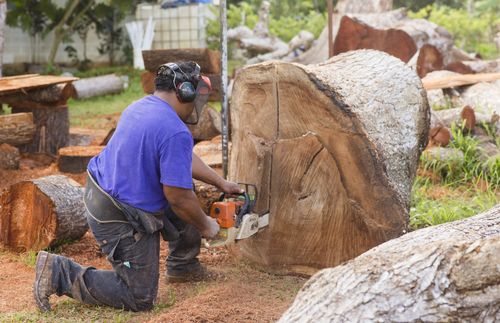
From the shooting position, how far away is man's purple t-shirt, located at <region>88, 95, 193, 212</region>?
4.16m

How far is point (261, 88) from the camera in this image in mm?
5039

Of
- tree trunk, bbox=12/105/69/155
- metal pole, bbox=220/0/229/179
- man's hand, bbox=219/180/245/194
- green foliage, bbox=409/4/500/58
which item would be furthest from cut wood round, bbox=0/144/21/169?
green foliage, bbox=409/4/500/58

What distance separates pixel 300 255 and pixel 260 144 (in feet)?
2.60

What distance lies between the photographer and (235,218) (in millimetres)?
4625

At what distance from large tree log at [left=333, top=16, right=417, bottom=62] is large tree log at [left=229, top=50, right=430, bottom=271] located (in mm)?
6552

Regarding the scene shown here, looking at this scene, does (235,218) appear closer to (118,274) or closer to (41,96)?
(118,274)

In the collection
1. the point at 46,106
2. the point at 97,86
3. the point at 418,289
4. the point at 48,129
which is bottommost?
the point at 97,86

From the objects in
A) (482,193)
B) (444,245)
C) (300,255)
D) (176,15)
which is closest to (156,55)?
(482,193)

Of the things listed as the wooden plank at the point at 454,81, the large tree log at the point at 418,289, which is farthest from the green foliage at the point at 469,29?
the large tree log at the point at 418,289

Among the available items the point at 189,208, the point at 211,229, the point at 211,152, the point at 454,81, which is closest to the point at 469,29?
the point at 454,81

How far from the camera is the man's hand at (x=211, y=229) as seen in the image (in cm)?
444

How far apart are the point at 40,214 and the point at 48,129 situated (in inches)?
150

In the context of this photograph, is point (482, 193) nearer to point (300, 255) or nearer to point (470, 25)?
point (300, 255)

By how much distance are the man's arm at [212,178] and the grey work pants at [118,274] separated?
0.53 metres
